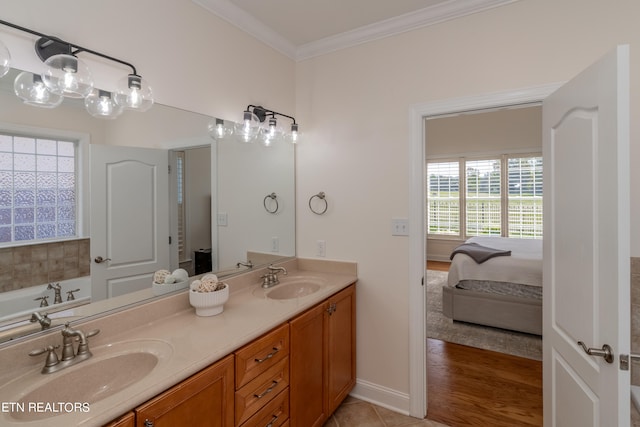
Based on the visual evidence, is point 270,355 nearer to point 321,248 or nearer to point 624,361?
Answer: point 321,248

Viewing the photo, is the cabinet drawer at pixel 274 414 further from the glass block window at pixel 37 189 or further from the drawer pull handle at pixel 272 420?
the glass block window at pixel 37 189

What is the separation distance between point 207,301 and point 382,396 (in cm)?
149

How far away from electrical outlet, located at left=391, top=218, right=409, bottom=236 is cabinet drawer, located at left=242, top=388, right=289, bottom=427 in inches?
46.4

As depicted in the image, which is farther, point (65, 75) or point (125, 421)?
point (65, 75)

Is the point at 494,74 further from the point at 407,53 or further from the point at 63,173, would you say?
the point at 63,173

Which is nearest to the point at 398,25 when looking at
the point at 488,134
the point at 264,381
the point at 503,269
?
the point at 264,381

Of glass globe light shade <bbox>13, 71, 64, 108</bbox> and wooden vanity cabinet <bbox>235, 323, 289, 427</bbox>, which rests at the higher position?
glass globe light shade <bbox>13, 71, 64, 108</bbox>

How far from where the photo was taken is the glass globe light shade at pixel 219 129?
1.96m

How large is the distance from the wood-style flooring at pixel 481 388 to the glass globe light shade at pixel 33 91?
8.91ft

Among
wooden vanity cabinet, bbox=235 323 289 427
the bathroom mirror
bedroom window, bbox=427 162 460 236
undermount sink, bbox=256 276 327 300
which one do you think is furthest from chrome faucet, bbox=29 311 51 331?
bedroom window, bbox=427 162 460 236

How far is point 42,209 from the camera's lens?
130 cm

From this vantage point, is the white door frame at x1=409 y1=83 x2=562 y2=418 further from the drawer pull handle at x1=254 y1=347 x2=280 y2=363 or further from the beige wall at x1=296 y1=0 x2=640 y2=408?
the drawer pull handle at x1=254 y1=347 x2=280 y2=363

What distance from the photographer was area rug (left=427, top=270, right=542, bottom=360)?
118 inches

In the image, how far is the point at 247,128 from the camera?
2.14m
